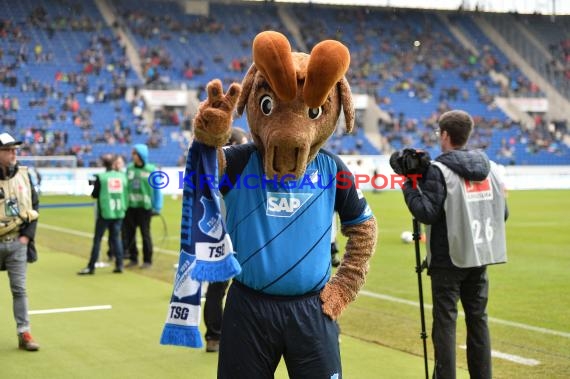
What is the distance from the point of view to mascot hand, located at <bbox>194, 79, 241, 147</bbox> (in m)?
3.34

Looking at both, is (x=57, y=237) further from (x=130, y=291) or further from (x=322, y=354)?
(x=322, y=354)

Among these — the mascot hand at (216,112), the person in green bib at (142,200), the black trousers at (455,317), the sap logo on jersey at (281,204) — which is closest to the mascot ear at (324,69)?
the mascot hand at (216,112)

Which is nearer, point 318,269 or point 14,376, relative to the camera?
point 318,269

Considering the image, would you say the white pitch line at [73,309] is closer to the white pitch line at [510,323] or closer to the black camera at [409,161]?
the white pitch line at [510,323]

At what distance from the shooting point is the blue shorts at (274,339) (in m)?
3.62

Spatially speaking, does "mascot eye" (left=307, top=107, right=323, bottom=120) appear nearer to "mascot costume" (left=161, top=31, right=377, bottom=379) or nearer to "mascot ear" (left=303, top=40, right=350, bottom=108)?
"mascot costume" (left=161, top=31, right=377, bottom=379)

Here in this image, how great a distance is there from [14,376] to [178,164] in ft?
101

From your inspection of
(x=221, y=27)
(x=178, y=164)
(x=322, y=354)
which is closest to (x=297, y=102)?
(x=322, y=354)

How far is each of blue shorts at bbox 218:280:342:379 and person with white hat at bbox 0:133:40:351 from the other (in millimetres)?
4139

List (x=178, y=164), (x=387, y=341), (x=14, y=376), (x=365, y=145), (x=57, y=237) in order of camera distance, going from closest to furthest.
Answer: (x=14, y=376) < (x=387, y=341) < (x=57, y=237) < (x=178, y=164) < (x=365, y=145)

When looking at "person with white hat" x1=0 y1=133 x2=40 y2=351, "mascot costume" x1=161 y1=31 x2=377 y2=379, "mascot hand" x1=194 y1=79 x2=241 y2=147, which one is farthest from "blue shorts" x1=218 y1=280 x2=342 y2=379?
"person with white hat" x1=0 y1=133 x2=40 y2=351

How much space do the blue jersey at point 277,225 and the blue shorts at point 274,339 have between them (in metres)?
0.07

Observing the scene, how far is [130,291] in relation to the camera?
1073cm

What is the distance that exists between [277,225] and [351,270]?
19.9 inches
